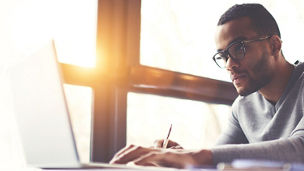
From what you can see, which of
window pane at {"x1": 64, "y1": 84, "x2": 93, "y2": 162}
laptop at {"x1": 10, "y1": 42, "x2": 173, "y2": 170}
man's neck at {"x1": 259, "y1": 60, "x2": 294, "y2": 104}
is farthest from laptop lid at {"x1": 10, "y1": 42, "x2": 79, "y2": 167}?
man's neck at {"x1": 259, "y1": 60, "x2": 294, "y2": 104}

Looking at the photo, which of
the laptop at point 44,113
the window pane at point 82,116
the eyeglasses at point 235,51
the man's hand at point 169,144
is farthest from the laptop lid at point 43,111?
the eyeglasses at point 235,51

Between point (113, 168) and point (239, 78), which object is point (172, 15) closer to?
point (239, 78)

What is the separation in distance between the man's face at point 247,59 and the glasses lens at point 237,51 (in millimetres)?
16

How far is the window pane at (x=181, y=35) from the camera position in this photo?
1.70m

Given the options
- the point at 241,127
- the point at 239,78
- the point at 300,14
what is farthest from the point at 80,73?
the point at 300,14

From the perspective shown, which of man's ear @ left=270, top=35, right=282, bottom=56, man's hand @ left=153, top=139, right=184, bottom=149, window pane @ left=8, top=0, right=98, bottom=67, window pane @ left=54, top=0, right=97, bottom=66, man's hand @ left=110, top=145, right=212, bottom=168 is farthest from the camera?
man's ear @ left=270, top=35, right=282, bottom=56

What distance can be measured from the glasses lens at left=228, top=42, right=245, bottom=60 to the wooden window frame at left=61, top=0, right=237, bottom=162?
1.00ft

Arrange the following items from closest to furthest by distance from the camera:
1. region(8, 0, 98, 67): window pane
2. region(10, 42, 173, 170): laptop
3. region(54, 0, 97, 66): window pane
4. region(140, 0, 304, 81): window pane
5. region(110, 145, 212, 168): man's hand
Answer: region(10, 42, 173, 170): laptop → region(110, 145, 212, 168): man's hand → region(8, 0, 98, 67): window pane → region(54, 0, 97, 66): window pane → region(140, 0, 304, 81): window pane

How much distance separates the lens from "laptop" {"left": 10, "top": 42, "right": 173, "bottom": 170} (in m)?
0.67

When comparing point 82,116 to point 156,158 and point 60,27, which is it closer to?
point 60,27

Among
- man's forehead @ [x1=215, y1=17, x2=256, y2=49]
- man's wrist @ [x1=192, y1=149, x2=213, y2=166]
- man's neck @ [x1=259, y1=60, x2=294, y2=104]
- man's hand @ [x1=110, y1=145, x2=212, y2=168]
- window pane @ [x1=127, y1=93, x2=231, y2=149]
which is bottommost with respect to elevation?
window pane @ [x1=127, y1=93, x2=231, y2=149]

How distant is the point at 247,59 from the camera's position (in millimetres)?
1503

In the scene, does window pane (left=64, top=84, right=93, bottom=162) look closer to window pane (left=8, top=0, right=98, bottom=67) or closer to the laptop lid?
window pane (left=8, top=0, right=98, bottom=67)

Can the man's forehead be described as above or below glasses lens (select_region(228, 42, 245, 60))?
above
